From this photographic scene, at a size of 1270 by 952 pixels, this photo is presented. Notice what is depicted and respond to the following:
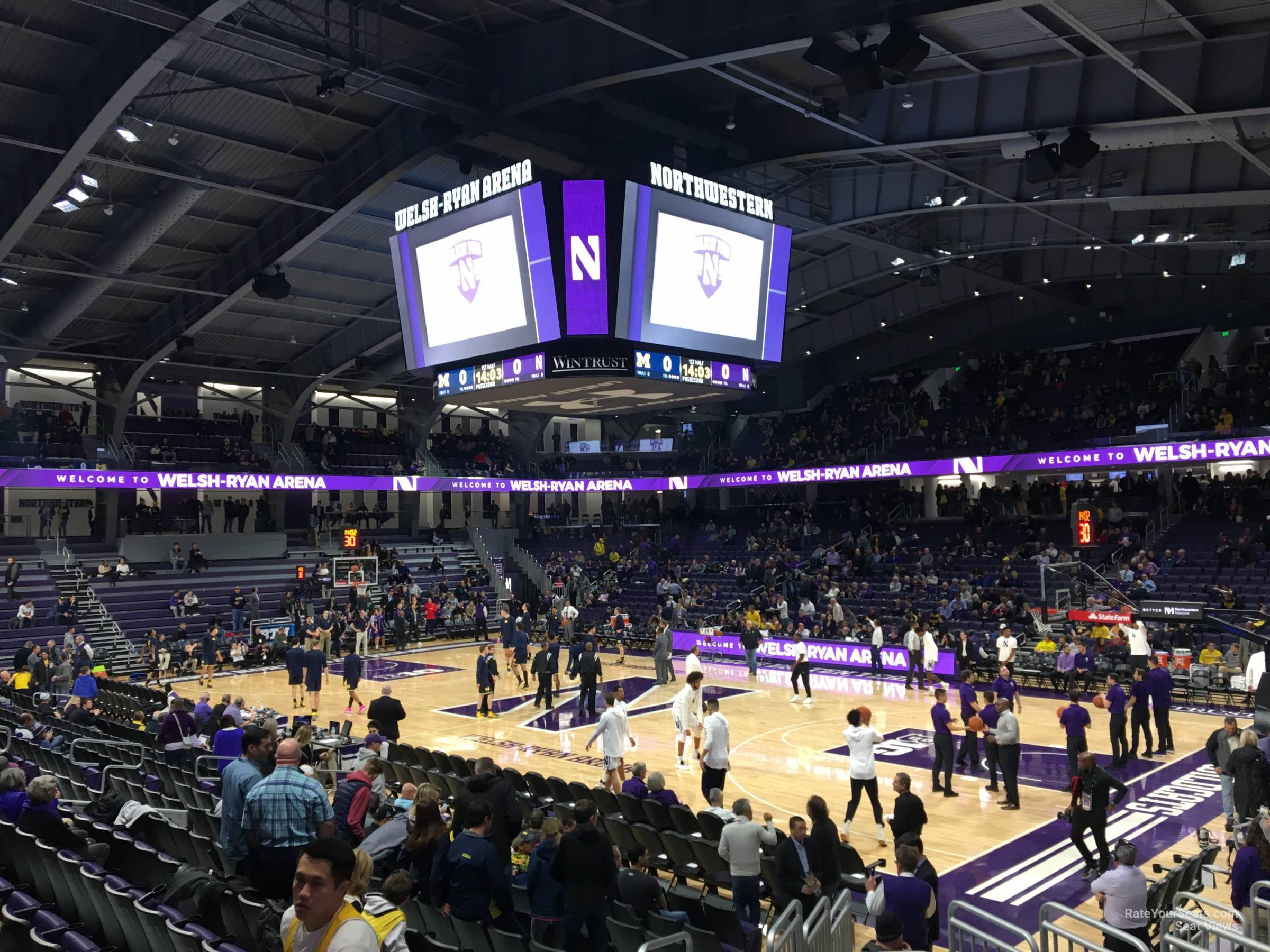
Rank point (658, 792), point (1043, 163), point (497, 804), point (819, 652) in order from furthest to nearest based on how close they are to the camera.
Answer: point (819, 652) → point (1043, 163) → point (658, 792) → point (497, 804)

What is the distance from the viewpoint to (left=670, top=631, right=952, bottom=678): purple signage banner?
2555cm

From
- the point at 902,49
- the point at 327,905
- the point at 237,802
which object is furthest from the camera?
the point at 902,49

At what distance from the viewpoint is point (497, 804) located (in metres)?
8.28

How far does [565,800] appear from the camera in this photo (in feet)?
35.6

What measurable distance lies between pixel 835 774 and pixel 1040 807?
10.2 feet

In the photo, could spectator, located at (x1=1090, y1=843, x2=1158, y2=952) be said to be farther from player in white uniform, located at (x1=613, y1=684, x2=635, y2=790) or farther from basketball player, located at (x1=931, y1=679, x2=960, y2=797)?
player in white uniform, located at (x1=613, y1=684, x2=635, y2=790)

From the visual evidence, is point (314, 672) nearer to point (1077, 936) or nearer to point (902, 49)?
point (902, 49)

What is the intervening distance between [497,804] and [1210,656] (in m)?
19.4

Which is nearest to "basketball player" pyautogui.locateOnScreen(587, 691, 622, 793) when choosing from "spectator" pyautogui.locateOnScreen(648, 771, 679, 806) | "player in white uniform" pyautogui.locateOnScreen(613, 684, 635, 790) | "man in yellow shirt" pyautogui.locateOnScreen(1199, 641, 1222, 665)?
"player in white uniform" pyautogui.locateOnScreen(613, 684, 635, 790)

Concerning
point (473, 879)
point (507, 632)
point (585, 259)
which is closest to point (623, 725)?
point (585, 259)

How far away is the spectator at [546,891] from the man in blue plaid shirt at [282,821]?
1668 mm

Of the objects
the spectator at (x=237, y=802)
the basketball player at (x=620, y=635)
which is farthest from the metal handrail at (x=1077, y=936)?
the basketball player at (x=620, y=635)

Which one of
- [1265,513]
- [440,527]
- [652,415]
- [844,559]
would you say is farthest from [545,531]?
[1265,513]

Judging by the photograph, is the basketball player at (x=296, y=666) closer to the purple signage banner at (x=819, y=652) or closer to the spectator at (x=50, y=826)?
the purple signage banner at (x=819, y=652)
